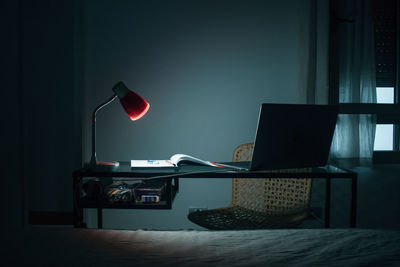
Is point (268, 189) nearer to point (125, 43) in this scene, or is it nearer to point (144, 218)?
point (144, 218)

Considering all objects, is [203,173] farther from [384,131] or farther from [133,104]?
[384,131]

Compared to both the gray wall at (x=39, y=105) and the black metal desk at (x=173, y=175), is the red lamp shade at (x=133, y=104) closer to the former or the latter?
the black metal desk at (x=173, y=175)

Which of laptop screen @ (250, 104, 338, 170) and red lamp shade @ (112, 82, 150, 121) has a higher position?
red lamp shade @ (112, 82, 150, 121)

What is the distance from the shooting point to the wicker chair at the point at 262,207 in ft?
5.72

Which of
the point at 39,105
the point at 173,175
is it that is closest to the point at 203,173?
the point at 173,175

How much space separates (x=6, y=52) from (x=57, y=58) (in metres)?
0.37

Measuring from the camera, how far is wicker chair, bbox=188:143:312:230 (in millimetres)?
1744

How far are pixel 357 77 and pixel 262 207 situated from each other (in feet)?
3.90

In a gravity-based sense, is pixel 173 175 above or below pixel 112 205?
above

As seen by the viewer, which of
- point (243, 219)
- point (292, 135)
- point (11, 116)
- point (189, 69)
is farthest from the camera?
point (189, 69)

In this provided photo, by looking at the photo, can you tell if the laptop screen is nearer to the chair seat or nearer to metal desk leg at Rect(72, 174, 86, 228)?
the chair seat

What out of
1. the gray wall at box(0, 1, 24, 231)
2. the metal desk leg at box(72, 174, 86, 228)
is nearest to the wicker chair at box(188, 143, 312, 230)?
the metal desk leg at box(72, 174, 86, 228)

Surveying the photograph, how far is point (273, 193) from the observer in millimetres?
2039

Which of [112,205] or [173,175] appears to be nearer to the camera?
[173,175]
